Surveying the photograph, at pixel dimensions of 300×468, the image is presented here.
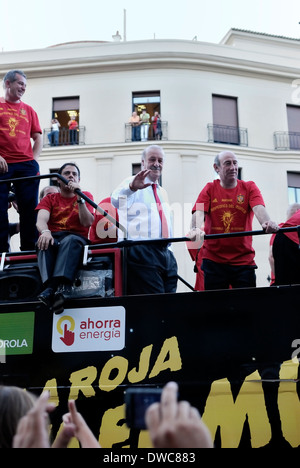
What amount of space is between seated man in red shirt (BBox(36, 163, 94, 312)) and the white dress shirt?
282 millimetres

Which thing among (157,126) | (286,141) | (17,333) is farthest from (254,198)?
(286,141)

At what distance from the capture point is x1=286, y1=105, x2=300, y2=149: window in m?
18.9

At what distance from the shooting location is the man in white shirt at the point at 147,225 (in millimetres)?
3986

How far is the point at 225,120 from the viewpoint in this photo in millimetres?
18641

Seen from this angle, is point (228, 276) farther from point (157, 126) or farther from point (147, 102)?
point (147, 102)

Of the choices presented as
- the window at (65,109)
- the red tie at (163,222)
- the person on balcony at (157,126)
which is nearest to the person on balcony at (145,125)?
the person on balcony at (157,126)

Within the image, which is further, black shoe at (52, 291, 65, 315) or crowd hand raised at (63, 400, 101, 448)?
black shoe at (52, 291, 65, 315)

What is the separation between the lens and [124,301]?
3.72 m

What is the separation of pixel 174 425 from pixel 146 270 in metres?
2.77

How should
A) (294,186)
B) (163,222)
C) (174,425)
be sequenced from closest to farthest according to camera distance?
(174,425) → (163,222) → (294,186)

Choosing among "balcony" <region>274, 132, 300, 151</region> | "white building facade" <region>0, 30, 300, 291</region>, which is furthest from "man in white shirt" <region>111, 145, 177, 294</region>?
"balcony" <region>274, 132, 300, 151</region>

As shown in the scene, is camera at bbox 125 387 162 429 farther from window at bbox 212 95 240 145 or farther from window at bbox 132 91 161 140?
window at bbox 132 91 161 140

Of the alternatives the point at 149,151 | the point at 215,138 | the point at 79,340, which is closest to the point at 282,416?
the point at 79,340

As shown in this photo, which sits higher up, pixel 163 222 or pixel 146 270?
pixel 163 222
